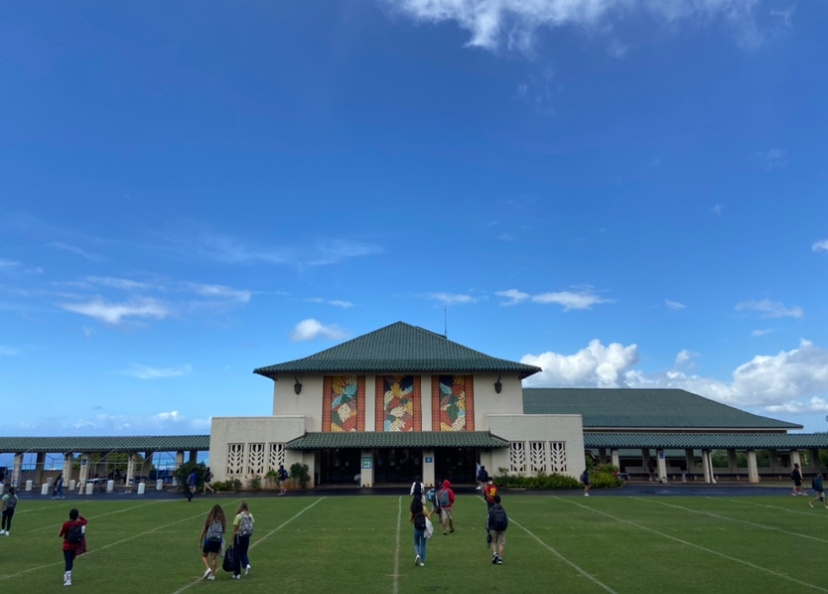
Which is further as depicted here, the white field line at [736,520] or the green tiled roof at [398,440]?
the green tiled roof at [398,440]

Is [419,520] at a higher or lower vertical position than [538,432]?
lower

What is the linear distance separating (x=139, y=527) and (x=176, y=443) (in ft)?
71.2

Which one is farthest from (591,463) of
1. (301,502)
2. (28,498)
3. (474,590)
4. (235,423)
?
(28,498)

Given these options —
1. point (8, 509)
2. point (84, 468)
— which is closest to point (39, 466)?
point (84, 468)

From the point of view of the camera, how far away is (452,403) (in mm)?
39656

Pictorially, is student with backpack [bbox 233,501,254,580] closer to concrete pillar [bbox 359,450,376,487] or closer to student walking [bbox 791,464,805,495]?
concrete pillar [bbox 359,450,376,487]

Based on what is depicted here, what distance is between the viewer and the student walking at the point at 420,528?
13141 mm

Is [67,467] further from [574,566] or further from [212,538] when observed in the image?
[574,566]

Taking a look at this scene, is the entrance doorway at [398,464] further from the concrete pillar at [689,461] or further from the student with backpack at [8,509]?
the student with backpack at [8,509]

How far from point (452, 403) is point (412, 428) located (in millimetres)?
3039

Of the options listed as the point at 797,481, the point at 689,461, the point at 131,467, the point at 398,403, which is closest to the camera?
the point at 797,481

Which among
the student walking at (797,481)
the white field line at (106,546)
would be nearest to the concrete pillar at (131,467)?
the white field line at (106,546)

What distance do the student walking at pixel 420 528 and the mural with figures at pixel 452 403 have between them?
84.7ft

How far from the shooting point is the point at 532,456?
37.4 metres
